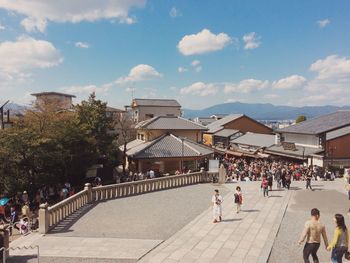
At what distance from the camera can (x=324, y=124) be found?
1607 inches

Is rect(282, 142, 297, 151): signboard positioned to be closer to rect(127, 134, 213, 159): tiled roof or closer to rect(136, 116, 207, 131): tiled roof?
rect(136, 116, 207, 131): tiled roof

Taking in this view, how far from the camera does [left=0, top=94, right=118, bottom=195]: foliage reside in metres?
20.1

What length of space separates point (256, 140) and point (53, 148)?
34736mm

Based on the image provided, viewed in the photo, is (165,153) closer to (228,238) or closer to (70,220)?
(70,220)

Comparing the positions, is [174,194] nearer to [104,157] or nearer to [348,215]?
[348,215]

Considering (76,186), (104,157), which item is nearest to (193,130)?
(104,157)

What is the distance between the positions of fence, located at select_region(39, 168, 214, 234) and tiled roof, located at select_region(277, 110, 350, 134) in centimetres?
1864

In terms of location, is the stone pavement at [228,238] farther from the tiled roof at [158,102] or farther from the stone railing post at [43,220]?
the tiled roof at [158,102]

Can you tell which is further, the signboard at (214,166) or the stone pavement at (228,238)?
the signboard at (214,166)

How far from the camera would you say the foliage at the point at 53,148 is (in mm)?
20141

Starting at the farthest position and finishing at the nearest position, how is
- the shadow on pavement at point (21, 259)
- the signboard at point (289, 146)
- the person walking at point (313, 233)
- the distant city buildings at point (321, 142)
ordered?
the signboard at point (289, 146), the distant city buildings at point (321, 142), the shadow on pavement at point (21, 259), the person walking at point (313, 233)

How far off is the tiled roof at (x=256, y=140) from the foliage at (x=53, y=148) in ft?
77.2

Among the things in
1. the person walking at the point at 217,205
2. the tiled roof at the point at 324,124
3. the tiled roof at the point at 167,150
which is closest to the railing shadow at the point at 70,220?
the person walking at the point at 217,205

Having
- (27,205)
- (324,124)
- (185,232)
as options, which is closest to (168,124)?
(324,124)
